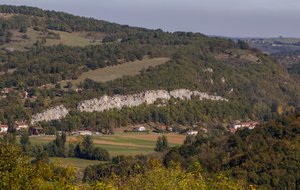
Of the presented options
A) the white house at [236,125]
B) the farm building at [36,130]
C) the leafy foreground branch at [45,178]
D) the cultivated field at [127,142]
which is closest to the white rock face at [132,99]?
the farm building at [36,130]

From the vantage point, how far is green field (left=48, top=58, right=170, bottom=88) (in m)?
142

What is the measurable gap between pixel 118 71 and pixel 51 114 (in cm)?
4868

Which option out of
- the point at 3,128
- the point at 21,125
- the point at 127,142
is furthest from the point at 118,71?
the point at 3,128

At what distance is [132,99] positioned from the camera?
130 m

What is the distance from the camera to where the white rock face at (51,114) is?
106 meters

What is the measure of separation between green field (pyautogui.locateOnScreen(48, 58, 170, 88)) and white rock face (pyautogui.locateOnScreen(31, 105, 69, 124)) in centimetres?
2307

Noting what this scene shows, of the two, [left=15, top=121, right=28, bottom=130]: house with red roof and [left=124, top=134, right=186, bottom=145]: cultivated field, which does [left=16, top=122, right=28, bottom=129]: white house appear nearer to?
[left=15, top=121, right=28, bottom=130]: house with red roof

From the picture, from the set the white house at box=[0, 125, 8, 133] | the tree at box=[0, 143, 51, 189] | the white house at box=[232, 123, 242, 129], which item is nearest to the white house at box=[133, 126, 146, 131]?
the white house at box=[232, 123, 242, 129]

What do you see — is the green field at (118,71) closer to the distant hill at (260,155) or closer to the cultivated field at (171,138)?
the cultivated field at (171,138)

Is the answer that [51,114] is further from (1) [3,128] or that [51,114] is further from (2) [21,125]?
(1) [3,128]

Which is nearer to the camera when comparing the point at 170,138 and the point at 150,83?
the point at 170,138

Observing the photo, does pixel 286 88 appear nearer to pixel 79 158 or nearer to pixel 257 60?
pixel 257 60

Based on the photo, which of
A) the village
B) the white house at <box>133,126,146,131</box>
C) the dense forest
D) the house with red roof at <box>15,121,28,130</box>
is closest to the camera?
the dense forest

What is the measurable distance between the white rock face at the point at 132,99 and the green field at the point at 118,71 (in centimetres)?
1576
